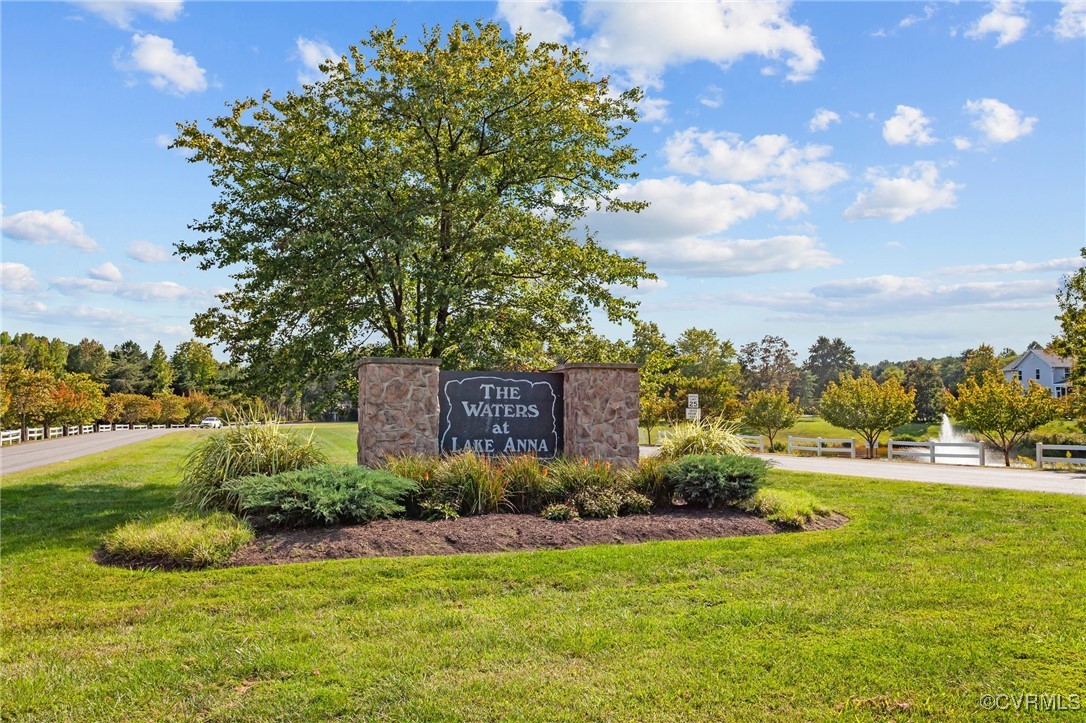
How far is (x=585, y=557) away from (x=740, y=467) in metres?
3.67

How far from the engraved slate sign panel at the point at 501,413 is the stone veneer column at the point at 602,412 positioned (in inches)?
12.1

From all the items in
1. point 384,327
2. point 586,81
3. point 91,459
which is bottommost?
point 91,459

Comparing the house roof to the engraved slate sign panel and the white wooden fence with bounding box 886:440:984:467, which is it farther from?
the engraved slate sign panel

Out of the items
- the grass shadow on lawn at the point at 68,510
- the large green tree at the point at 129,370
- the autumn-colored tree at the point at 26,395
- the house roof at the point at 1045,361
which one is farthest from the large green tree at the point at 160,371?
the house roof at the point at 1045,361

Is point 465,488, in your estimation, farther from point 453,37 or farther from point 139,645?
point 453,37

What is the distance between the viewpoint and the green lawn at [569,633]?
435cm

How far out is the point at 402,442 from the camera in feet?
38.5

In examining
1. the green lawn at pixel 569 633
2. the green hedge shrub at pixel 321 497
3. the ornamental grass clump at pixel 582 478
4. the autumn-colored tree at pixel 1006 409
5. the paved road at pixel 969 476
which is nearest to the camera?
the green lawn at pixel 569 633

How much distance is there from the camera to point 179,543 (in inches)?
309

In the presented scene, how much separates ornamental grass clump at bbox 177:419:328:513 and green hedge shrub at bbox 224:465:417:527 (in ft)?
3.10

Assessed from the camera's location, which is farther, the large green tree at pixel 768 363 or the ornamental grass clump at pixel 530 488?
the large green tree at pixel 768 363

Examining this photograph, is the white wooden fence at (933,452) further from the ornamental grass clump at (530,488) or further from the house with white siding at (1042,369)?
the house with white siding at (1042,369)

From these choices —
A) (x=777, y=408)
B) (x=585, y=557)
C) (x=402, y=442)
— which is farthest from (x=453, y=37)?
(x=777, y=408)

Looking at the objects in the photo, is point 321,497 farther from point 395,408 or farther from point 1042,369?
point 1042,369
